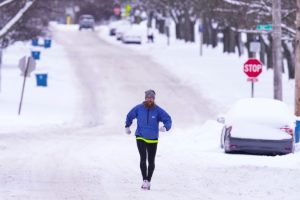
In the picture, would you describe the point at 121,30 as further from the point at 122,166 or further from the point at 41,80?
the point at 122,166

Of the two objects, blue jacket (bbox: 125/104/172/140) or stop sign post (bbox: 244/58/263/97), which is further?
stop sign post (bbox: 244/58/263/97)

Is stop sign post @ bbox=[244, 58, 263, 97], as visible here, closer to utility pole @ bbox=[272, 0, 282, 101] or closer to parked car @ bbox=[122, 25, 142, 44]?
utility pole @ bbox=[272, 0, 282, 101]

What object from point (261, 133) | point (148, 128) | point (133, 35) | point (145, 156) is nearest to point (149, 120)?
point (148, 128)

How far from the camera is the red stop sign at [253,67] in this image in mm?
29641

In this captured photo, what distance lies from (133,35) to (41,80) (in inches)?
1439

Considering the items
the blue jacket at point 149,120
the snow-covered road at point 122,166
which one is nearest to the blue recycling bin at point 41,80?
the snow-covered road at point 122,166

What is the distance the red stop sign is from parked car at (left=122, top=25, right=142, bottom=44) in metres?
48.6

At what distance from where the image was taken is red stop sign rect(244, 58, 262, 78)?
29.6 meters

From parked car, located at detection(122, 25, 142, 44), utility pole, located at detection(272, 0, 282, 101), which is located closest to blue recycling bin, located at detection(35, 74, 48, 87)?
utility pole, located at detection(272, 0, 282, 101)

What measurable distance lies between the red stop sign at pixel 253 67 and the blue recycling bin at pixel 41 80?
49.2 ft

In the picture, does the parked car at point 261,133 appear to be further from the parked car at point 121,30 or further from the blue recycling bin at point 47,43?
the parked car at point 121,30

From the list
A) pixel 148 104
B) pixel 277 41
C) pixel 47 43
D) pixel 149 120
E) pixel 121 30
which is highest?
pixel 277 41

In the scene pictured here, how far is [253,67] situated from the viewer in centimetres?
2975

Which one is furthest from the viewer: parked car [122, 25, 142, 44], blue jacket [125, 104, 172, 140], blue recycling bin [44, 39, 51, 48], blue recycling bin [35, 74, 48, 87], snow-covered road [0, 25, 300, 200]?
parked car [122, 25, 142, 44]
